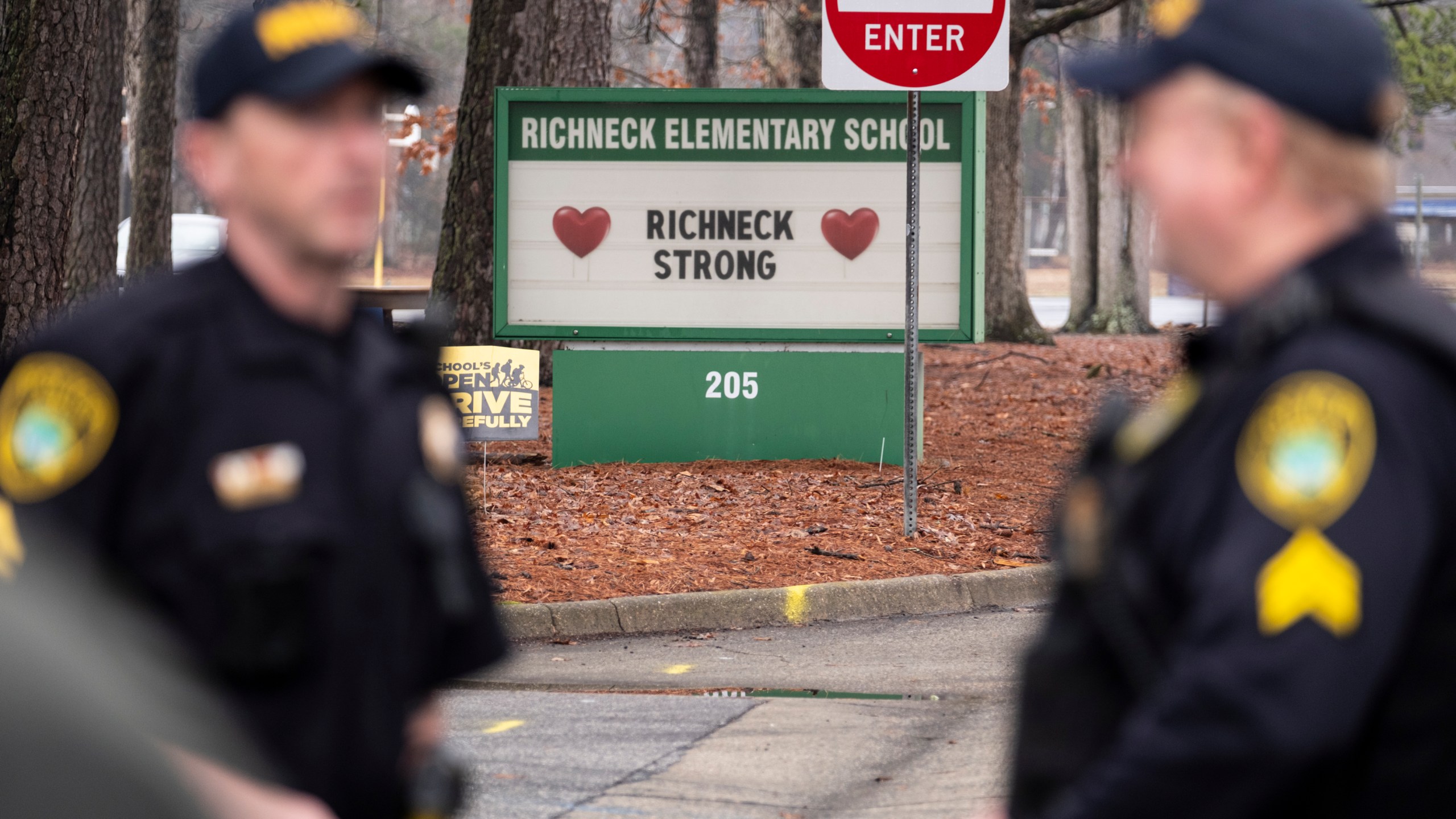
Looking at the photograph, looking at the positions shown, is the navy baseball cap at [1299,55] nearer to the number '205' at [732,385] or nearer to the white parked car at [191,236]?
the number '205' at [732,385]

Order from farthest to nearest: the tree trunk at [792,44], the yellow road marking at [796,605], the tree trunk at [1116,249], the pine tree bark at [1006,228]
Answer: the tree trunk at [1116,249] < the pine tree bark at [1006,228] < the tree trunk at [792,44] < the yellow road marking at [796,605]

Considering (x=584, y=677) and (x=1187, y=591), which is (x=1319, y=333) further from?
(x=584, y=677)

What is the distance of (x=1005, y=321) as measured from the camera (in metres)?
Result: 26.0

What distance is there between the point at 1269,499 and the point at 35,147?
311 inches

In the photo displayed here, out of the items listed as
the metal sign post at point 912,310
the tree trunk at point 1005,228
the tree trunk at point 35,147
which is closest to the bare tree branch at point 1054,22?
the tree trunk at point 1005,228

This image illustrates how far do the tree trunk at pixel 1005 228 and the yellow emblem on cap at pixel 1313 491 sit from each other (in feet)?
75.3

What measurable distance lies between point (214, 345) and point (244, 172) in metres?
0.24

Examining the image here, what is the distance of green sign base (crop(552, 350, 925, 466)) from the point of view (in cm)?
1176

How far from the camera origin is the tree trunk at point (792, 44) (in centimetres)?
2241

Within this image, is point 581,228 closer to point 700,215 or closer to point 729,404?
point 700,215

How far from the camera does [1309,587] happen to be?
1.65m

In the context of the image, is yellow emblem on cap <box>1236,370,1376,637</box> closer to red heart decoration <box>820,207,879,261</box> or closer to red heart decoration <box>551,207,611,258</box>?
red heart decoration <box>820,207,879,261</box>

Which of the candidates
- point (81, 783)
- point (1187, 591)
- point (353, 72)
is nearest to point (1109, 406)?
point (1187, 591)

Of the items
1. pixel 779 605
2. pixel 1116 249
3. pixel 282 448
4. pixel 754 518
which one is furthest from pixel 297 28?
pixel 1116 249
